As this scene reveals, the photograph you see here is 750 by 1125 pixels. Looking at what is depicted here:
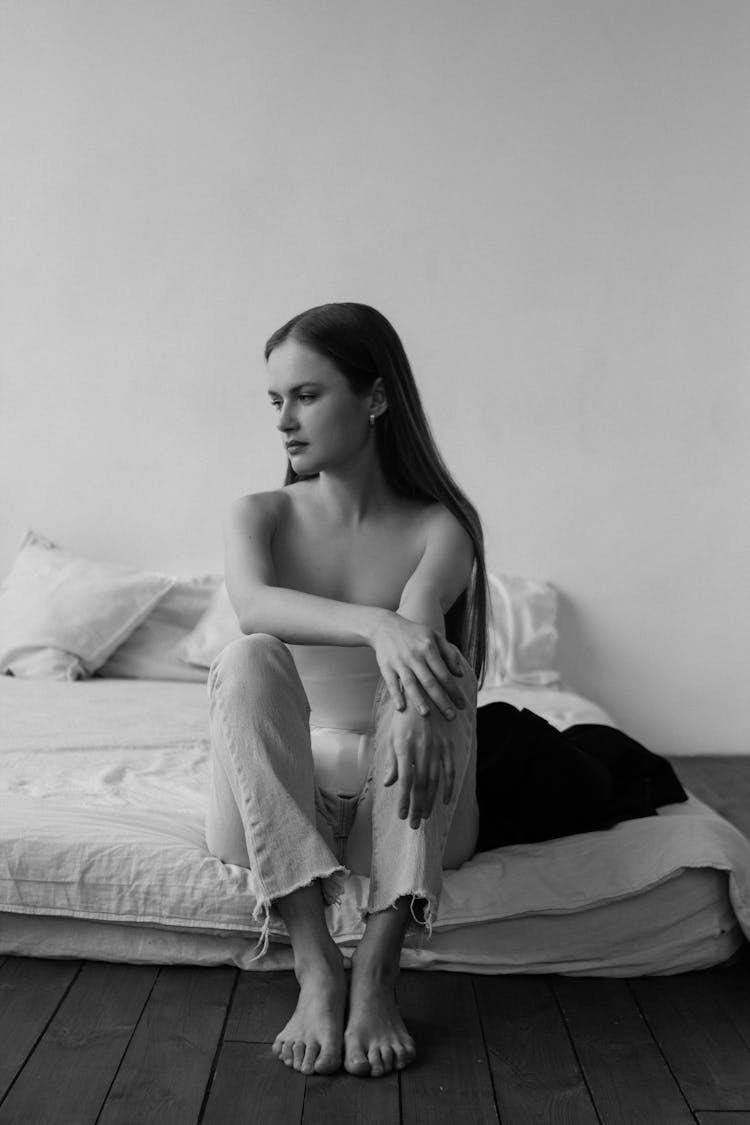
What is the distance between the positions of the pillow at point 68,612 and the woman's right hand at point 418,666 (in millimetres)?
1806

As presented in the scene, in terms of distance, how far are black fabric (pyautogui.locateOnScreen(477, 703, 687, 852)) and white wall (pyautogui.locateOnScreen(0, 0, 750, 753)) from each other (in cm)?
158

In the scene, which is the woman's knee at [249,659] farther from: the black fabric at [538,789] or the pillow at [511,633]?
the pillow at [511,633]

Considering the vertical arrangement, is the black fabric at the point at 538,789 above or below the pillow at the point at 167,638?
above

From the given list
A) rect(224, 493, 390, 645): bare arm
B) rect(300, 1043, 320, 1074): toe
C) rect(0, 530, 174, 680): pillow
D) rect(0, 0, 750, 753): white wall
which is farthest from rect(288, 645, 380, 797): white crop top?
rect(0, 0, 750, 753): white wall

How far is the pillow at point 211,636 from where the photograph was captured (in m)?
3.37

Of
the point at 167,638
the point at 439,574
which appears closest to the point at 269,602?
the point at 439,574

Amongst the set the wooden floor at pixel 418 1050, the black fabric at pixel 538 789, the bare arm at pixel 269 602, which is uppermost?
the bare arm at pixel 269 602

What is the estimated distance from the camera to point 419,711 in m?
1.62

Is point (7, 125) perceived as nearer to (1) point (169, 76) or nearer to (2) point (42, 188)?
(2) point (42, 188)

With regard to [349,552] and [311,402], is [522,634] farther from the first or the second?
[311,402]

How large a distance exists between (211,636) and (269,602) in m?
1.59

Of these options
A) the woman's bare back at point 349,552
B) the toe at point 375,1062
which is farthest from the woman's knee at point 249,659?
the toe at point 375,1062

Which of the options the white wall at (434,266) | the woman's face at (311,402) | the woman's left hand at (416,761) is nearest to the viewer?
the woman's left hand at (416,761)

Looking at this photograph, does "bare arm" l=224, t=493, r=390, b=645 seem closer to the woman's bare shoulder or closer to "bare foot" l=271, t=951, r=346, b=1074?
the woman's bare shoulder
